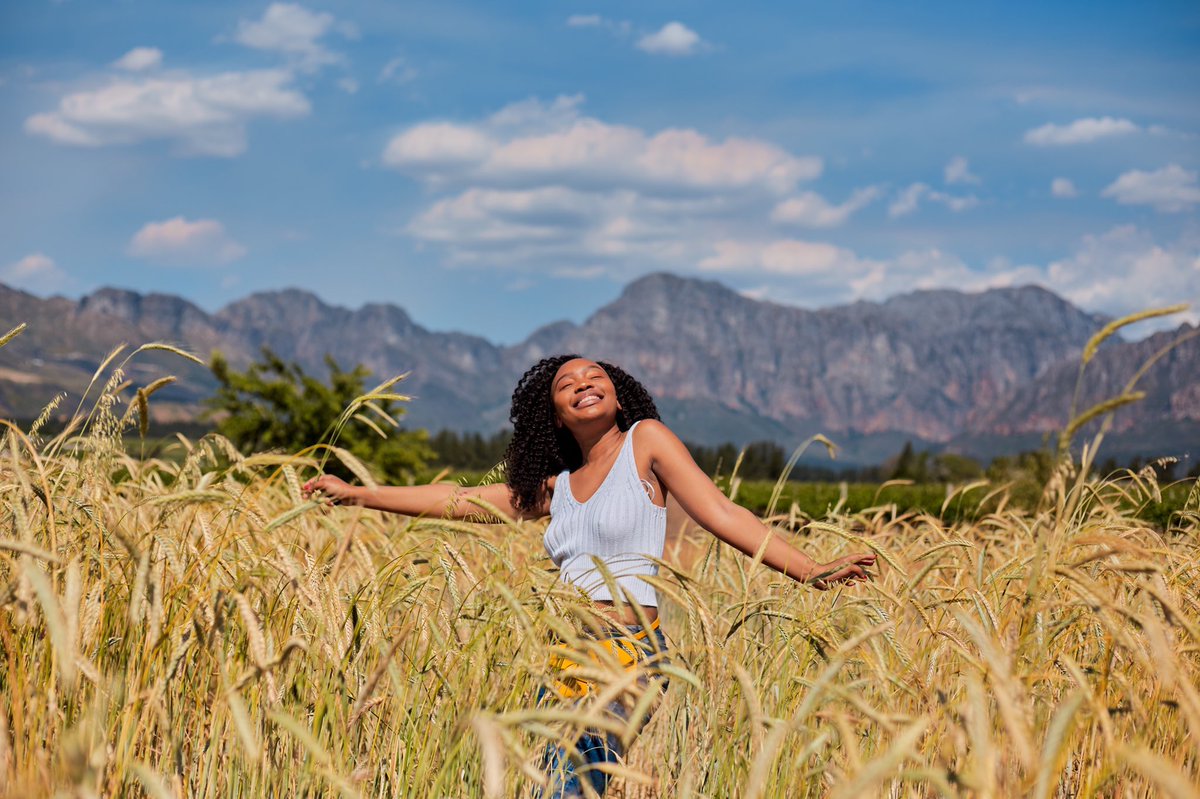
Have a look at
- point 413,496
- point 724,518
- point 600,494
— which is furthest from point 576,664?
point 413,496

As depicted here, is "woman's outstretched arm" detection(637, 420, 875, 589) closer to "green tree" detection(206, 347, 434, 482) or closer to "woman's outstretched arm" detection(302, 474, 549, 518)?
"woman's outstretched arm" detection(302, 474, 549, 518)

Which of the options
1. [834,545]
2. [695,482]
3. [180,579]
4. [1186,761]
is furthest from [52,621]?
[834,545]

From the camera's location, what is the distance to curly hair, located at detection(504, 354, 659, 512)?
3.99 metres

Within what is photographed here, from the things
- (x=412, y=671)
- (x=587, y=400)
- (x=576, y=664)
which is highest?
(x=587, y=400)

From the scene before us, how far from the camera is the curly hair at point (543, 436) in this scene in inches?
157

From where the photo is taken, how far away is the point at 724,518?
316 centimetres

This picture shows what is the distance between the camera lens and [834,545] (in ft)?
16.2

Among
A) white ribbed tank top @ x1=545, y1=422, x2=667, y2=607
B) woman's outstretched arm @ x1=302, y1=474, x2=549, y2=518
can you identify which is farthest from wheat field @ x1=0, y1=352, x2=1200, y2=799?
woman's outstretched arm @ x1=302, y1=474, x2=549, y2=518

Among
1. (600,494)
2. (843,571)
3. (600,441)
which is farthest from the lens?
(600,441)

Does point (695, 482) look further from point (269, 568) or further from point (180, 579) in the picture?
point (180, 579)

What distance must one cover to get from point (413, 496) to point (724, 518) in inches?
56.2

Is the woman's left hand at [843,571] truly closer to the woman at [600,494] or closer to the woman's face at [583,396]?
the woman at [600,494]

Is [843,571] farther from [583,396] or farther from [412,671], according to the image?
[412,671]

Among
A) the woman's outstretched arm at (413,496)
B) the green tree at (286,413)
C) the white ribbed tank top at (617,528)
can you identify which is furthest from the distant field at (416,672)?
the green tree at (286,413)
